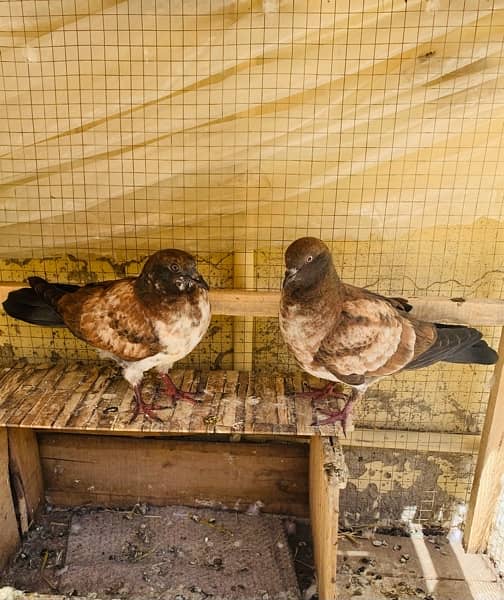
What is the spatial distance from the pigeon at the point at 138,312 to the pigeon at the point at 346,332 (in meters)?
0.37

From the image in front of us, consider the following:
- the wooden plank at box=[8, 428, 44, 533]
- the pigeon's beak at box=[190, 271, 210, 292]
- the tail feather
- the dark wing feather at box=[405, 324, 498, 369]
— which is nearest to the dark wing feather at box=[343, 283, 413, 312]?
the dark wing feather at box=[405, 324, 498, 369]

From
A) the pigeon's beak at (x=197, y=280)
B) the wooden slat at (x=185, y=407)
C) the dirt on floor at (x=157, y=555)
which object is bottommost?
the dirt on floor at (x=157, y=555)

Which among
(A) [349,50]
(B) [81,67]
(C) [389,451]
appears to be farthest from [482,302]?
(B) [81,67]

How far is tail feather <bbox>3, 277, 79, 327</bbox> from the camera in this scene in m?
2.24

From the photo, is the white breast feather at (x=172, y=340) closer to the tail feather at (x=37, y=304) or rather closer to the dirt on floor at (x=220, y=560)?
the tail feather at (x=37, y=304)

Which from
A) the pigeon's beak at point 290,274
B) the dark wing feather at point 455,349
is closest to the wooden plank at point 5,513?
the pigeon's beak at point 290,274

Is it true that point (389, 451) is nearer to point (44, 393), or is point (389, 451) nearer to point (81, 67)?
point (44, 393)

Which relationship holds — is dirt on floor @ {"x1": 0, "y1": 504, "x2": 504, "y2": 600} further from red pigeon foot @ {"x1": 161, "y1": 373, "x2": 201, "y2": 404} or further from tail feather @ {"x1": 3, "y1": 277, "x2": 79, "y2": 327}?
tail feather @ {"x1": 3, "y1": 277, "x2": 79, "y2": 327}

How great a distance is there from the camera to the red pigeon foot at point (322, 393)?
7.62ft

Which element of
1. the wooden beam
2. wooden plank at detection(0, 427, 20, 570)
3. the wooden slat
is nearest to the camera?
the wooden slat

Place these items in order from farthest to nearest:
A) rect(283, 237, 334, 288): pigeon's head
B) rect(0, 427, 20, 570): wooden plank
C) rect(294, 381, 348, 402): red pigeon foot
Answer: rect(0, 427, 20, 570): wooden plank, rect(294, 381, 348, 402): red pigeon foot, rect(283, 237, 334, 288): pigeon's head

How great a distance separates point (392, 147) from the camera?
7.33ft

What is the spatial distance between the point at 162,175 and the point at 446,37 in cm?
126

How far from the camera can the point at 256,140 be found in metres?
2.25
